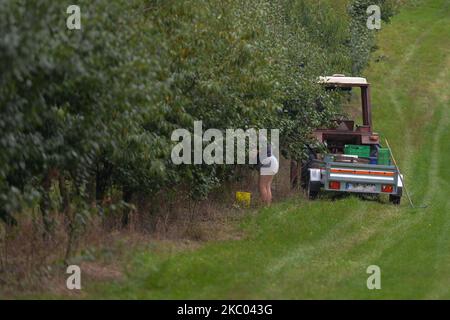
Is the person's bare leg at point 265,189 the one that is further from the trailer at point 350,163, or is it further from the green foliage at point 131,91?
the trailer at point 350,163

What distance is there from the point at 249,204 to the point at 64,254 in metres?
7.78

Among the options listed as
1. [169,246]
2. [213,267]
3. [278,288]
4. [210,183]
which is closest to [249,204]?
[210,183]

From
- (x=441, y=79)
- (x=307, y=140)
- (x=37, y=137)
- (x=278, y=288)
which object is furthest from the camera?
(x=441, y=79)

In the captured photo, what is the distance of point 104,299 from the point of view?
11289mm

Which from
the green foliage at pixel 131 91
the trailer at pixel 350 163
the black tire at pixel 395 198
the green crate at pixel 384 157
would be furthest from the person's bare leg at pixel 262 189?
the green crate at pixel 384 157

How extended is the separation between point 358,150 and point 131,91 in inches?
500

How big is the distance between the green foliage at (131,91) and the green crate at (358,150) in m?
1.03

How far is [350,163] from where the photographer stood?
2123cm

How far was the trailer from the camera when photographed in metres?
21.2

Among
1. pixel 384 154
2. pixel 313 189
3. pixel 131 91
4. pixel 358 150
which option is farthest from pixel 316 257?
pixel 358 150

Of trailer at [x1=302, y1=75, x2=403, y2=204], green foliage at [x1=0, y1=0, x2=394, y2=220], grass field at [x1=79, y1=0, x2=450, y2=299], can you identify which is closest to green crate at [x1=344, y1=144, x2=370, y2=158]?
trailer at [x1=302, y1=75, x2=403, y2=204]

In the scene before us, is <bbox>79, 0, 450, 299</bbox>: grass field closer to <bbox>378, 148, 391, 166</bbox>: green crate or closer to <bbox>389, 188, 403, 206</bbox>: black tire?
<bbox>389, 188, 403, 206</bbox>: black tire

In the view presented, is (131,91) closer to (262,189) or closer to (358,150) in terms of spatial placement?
(262,189)
